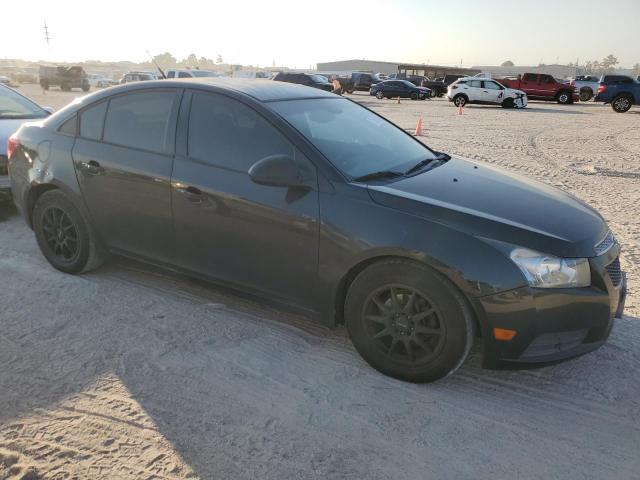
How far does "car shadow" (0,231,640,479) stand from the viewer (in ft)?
8.08

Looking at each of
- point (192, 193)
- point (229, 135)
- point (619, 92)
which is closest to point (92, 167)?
point (192, 193)

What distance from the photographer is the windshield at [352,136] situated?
3277 mm

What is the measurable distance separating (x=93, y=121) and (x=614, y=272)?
3.80m

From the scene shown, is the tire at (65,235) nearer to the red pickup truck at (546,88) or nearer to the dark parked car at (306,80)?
the dark parked car at (306,80)

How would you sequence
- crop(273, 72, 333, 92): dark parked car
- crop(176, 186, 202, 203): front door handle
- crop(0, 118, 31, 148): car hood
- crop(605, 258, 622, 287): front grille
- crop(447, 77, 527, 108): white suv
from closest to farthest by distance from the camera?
crop(605, 258, 622, 287): front grille → crop(176, 186, 202, 203): front door handle → crop(0, 118, 31, 148): car hood → crop(447, 77, 527, 108): white suv → crop(273, 72, 333, 92): dark parked car

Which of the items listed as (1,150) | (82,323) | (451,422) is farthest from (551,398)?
(1,150)

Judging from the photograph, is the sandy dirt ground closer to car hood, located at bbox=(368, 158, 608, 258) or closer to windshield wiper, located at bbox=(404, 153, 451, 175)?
car hood, located at bbox=(368, 158, 608, 258)

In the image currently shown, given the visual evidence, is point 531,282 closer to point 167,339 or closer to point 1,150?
point 167,339

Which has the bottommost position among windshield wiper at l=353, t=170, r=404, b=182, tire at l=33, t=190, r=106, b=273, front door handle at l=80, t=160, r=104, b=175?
tire at l=33, t=190, r=106, b=273

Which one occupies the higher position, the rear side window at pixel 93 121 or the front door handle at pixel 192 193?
the rear side window at pixel 93 121

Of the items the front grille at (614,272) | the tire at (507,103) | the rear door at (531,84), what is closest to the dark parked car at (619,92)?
the tire at (507,103)

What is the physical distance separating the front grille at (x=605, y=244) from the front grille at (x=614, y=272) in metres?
0.09

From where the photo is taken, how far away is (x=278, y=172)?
300 centimetres

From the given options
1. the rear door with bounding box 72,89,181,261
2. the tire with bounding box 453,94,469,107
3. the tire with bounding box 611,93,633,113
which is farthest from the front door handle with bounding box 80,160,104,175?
the tire with bounding box 453,94,469,107
